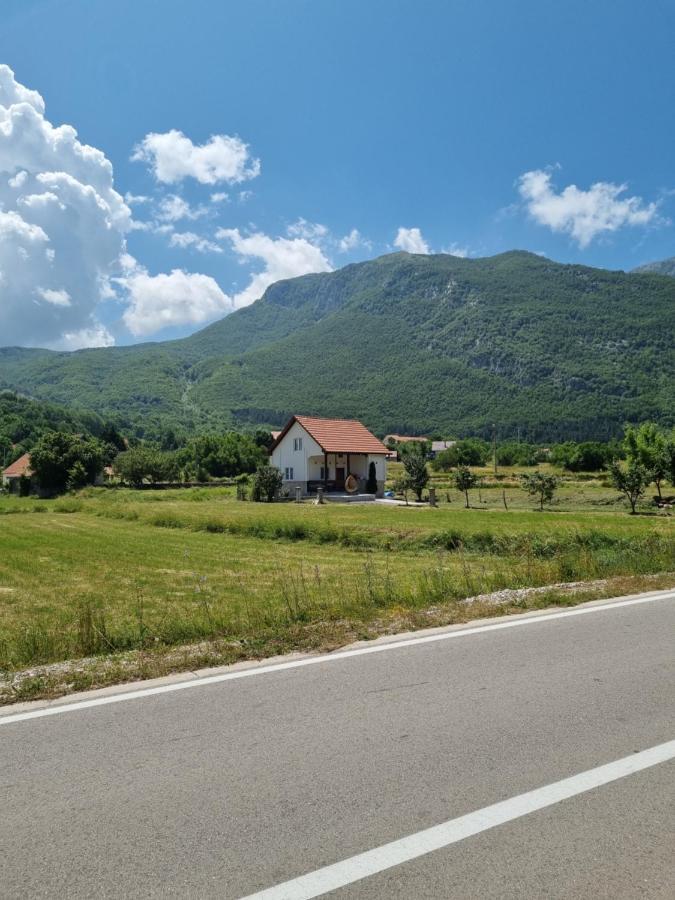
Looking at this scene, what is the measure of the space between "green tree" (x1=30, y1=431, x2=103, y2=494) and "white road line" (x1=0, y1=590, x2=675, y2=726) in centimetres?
6292

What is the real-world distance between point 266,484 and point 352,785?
1681 inches

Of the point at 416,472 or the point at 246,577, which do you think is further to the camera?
the point at 416,472

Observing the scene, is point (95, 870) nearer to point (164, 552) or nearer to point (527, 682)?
point (527, 682)

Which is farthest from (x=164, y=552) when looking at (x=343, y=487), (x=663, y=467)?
(x=663, y=467)

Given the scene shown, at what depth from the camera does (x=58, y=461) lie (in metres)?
64.6

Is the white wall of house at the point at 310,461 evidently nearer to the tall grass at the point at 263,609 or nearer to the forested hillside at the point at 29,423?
the tall grass at the point at 263,609

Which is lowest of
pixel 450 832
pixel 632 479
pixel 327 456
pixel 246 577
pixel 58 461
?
pixel 246 577

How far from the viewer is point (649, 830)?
10.9 ft

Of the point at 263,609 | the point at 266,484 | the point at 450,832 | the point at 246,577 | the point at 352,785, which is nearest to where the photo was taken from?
the point at 450,832

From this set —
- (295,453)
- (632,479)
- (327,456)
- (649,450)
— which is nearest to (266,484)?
(295,453)

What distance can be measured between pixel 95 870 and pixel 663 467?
49.0 m

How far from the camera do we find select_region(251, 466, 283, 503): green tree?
4594 centimetres

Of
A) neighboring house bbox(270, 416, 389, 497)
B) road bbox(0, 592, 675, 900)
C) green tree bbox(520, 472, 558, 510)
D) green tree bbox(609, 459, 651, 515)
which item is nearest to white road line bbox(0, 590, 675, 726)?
road bbox(0, 592, 675, 900)

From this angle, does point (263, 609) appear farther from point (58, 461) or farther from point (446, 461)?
point (446, 461)
